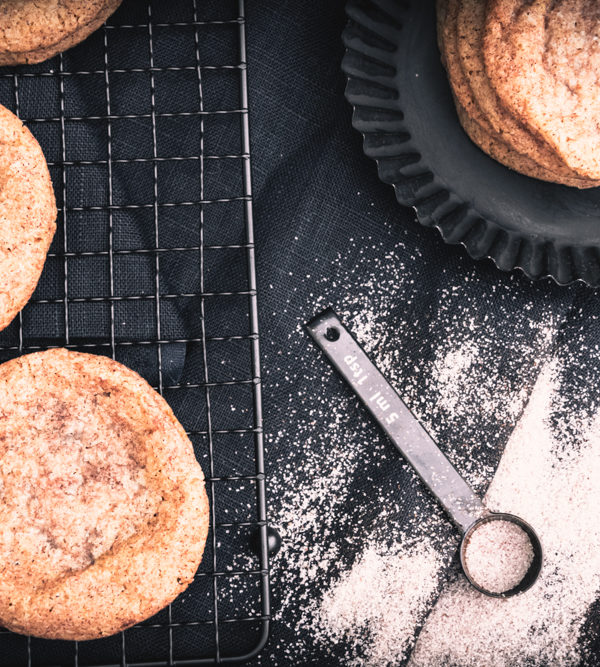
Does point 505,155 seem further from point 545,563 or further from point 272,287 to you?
point 545,563

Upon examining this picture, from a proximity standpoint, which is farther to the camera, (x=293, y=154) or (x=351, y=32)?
(x=293, y=154)

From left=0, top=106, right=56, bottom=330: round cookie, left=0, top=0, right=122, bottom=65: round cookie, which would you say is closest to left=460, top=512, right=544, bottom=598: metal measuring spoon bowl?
left=0, top=106, right=56, bottom=330: round cookie

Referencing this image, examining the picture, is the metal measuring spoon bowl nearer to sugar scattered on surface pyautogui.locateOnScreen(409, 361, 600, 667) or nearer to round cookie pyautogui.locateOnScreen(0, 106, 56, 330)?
sugar scattered on surface pyautogui.locateOnScreen(409, 361, 600, 667)

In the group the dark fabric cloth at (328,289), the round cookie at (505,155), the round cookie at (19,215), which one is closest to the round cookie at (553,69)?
the round cookie at (505,155)

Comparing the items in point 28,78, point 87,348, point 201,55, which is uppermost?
point 201,55

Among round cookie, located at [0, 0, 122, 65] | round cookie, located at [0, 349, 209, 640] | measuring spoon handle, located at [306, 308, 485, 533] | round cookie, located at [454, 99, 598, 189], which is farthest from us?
measuring spoon handle, located at [306, 308, 485, 533]

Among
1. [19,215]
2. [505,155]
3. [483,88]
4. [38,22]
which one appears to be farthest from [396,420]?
[38,22]

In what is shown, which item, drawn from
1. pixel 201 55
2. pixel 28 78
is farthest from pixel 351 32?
pixel 28 78

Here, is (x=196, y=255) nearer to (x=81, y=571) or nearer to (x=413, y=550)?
(x=81, y=571)
